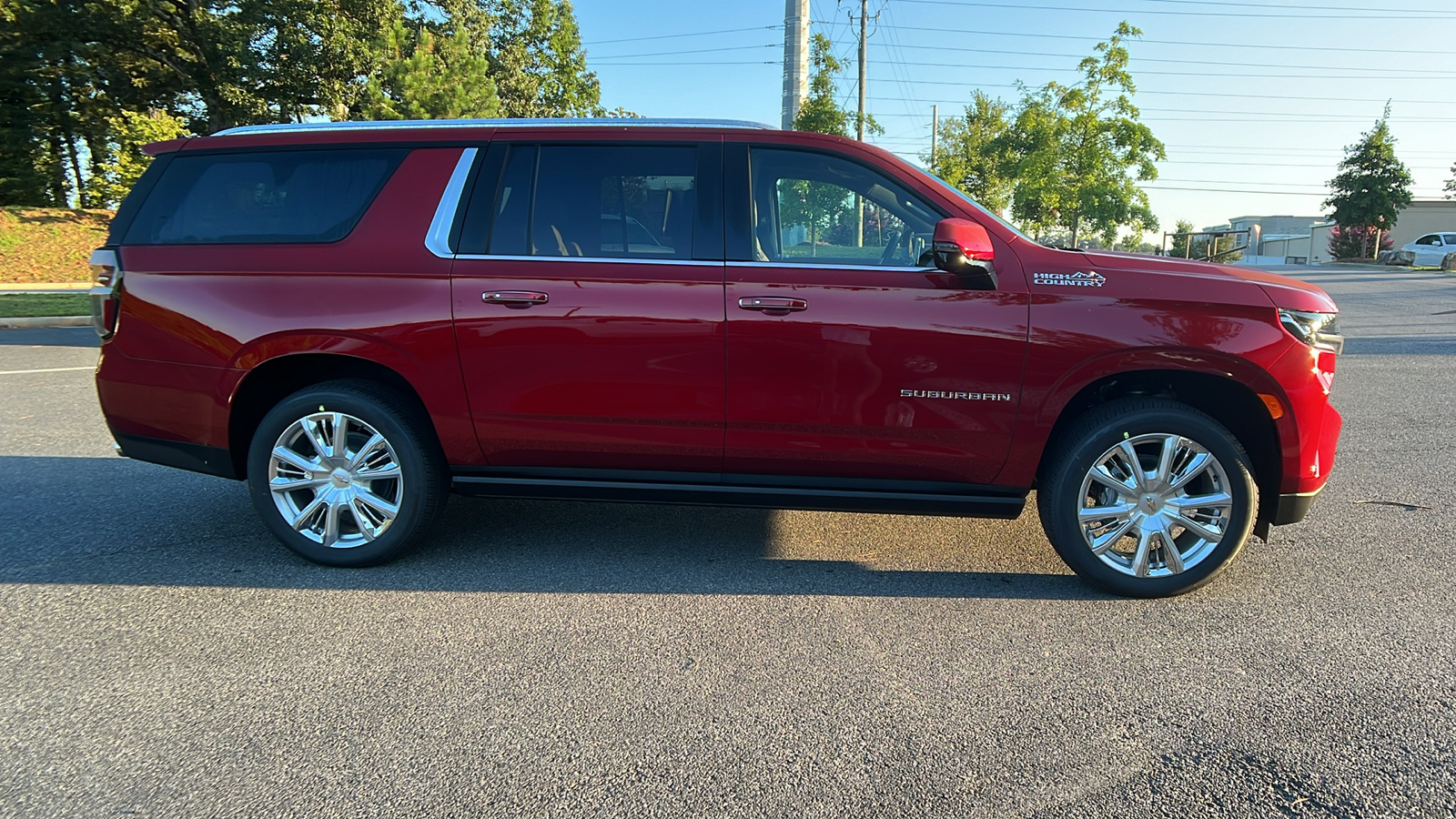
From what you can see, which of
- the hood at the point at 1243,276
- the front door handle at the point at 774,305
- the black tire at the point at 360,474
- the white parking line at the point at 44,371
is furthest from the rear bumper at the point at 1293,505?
the white parking line at the point at 44,371

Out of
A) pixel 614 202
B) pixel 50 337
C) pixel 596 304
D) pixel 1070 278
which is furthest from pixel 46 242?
pixel 1070 278

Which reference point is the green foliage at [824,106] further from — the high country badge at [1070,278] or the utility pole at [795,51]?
the high country badge at [1070,278]

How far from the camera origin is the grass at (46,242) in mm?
21578

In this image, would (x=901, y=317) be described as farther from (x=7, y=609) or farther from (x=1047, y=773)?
(x=7, y=609)

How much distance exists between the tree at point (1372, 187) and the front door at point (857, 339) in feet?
180

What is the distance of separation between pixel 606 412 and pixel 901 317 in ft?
4.41

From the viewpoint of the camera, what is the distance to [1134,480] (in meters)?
3.54

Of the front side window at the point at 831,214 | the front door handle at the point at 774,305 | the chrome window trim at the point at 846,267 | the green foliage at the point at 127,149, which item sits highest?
the green foliage at the point at 127,149

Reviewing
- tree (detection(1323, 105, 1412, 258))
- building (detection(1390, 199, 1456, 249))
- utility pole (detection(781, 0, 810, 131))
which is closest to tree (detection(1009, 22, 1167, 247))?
utility pole (detection(781, 0, 810, 131))

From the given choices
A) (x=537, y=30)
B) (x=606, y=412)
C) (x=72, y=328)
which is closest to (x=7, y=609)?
(x=606, y=412)

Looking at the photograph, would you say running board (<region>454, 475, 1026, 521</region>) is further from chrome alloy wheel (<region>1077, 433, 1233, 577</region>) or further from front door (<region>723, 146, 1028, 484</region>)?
chrome alloy wheel (<region>1077, 433, 1233, 577</region>)

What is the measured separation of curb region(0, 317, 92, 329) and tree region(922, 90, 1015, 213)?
26848 millimetres

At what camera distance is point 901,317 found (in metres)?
3.47

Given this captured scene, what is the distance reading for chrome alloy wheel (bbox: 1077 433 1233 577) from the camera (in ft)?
11.5
